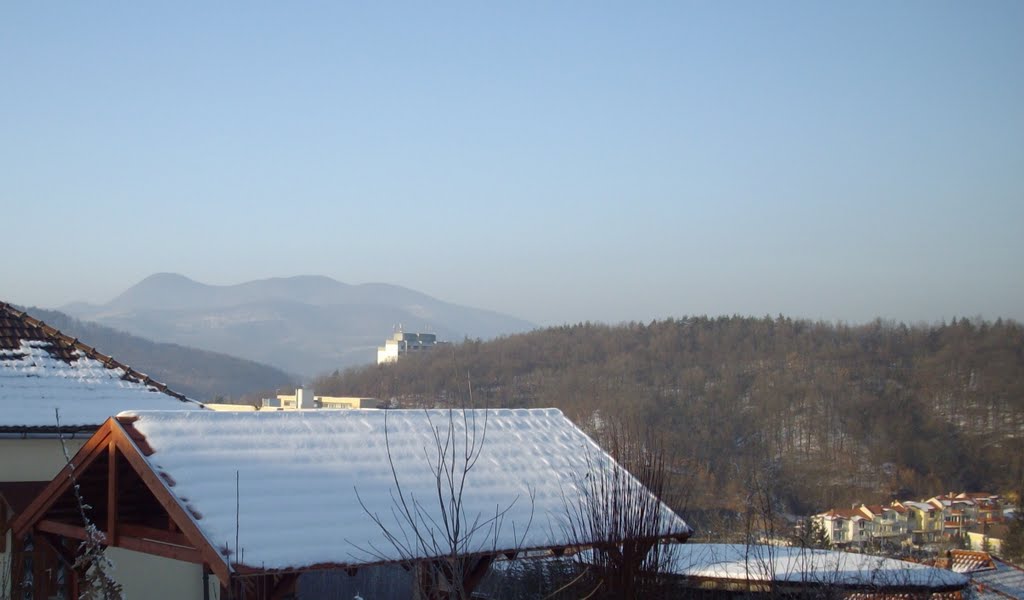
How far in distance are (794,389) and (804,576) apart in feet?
194

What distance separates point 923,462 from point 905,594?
47.4m

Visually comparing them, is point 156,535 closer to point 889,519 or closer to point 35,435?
point 35,435

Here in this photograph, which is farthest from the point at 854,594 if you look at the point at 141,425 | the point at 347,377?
the point at 347,377

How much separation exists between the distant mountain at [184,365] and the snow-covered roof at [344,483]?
8600 cm

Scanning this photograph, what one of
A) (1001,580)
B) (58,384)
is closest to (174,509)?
(58,384)

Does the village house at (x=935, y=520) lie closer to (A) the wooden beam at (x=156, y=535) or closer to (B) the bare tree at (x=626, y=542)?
(A) the wooden beam at (x=156, y=535)

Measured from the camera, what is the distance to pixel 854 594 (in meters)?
8.09

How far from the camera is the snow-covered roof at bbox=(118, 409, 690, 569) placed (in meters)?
7.13

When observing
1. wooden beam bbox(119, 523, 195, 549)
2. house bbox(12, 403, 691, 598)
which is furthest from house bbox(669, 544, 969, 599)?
wooden beam bbox(119, 523, 195, 549)

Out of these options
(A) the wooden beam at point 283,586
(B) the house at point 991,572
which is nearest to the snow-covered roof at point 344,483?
(A) the wooden beam at point 283,586

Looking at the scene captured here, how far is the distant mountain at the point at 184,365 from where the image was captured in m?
96.4

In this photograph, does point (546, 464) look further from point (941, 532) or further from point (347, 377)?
point (347, 377)

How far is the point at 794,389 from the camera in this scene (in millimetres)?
63531

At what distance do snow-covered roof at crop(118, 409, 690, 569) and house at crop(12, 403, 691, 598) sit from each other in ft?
0.05
